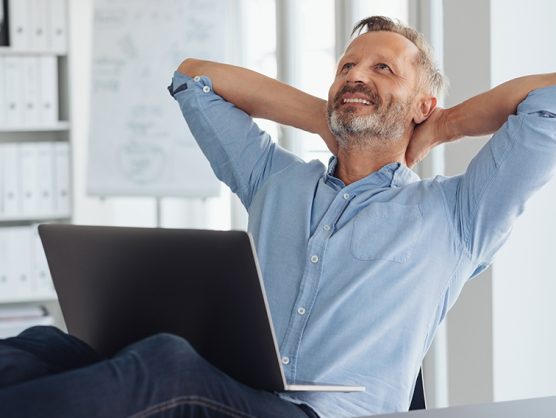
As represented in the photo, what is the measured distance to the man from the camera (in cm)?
153

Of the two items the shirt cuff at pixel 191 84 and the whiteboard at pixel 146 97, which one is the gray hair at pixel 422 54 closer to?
the shirt cuff at pixel 191 84

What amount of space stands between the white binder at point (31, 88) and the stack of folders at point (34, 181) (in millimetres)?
129

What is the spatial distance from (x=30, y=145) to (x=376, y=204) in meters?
2.72

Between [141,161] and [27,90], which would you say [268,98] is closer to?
[141,161]

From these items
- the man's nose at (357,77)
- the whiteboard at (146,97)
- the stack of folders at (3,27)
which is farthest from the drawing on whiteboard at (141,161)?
the man's nose at (357,77)

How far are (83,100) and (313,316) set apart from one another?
9.40 feet

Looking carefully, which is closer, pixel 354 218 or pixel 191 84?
pixel 354 218

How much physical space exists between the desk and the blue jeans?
0.40 meters

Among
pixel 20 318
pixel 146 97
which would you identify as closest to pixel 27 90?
pixel 146 97

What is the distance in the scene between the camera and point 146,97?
4.07 metres

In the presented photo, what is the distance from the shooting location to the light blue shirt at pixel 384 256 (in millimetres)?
1775

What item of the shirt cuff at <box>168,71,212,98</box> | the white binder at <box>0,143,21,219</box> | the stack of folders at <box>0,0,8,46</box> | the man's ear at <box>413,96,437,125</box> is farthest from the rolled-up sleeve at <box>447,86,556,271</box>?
the stack of folders at <box>0,0,8,46</box>

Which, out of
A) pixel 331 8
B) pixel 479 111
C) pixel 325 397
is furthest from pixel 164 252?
pixel 331 8

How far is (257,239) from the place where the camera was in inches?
78.9
